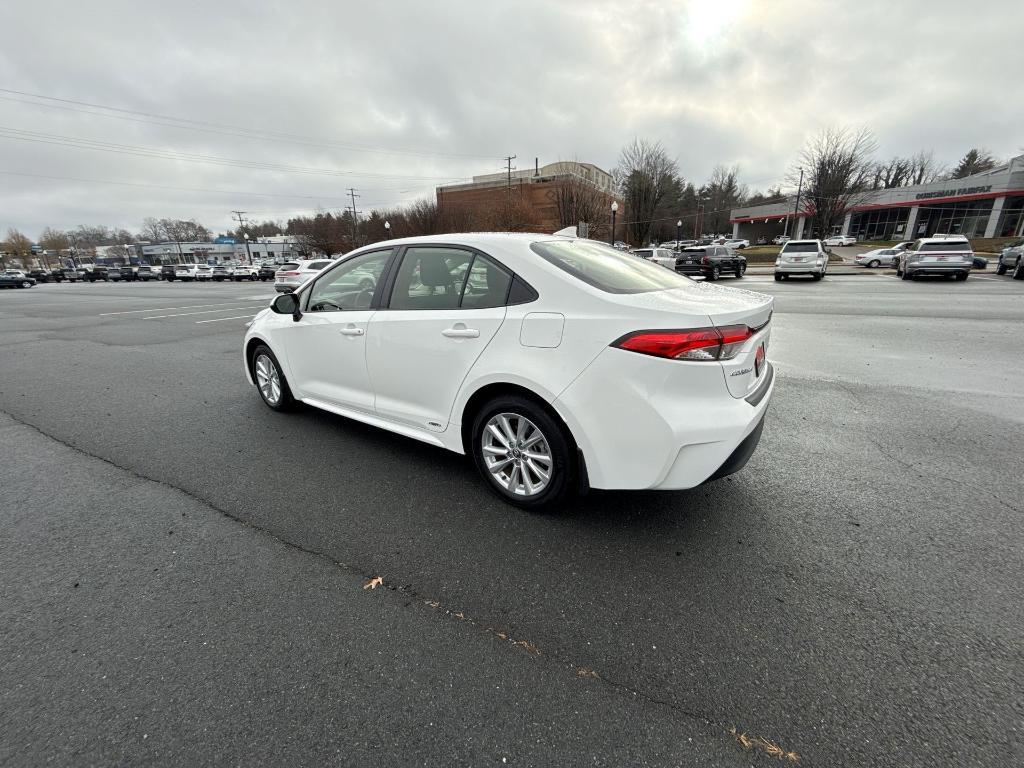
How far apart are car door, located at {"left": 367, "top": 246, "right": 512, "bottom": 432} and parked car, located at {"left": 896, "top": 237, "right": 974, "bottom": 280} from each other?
73.9ft

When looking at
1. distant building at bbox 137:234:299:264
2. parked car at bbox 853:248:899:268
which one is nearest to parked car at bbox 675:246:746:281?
parked car at bbox 853:248:899:268

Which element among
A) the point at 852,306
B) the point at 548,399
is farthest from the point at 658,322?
the point at 852,306

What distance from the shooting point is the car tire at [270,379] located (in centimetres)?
460

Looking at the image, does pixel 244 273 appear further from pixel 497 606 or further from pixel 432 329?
pixel 497 606

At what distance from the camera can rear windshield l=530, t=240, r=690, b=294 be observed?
9.17 feet

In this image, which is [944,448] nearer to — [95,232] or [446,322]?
[446,322]

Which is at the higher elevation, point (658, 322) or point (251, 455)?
point (658, 322)

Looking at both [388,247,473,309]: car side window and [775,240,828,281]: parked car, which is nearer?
[388,247,473,309]: car side window

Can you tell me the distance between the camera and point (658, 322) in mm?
2338

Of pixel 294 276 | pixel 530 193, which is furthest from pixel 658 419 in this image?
pixel 530 193

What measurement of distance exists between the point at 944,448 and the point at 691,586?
2952 millimetres

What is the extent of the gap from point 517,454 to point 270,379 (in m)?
3.17

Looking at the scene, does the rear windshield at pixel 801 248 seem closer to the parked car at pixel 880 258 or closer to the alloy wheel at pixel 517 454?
the parked car at pixel 880 258

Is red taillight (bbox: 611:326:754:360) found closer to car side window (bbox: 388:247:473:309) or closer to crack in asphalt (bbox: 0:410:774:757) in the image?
car side window (bbox: 388:247:473:309)
